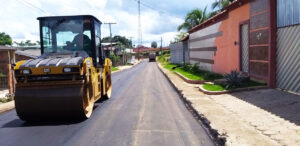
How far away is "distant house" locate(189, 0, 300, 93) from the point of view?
1028 centimetres

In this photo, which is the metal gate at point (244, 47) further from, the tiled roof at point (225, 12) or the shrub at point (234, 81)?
the shrub at point (234, 81)

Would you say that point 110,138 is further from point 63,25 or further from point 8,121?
point 63,25

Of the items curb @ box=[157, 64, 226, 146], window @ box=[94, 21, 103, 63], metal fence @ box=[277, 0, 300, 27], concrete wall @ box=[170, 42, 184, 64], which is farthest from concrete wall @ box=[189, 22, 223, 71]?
curb @ box=[157, 64, 226, 146]

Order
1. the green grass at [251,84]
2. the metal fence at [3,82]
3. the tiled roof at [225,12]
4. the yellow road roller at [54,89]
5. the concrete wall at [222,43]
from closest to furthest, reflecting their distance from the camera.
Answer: the yellow road roller at [54,89] < the green grass at [251,84] < the tiled roof at [225,12] < the concrete wall at [222,43] < the metal fence at [3,82]

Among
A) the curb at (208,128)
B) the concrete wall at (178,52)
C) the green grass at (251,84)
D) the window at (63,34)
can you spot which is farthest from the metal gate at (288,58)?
the concrete wall at (178,52)

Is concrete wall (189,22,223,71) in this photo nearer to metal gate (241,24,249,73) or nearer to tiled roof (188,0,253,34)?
tiled roof (188,0,253,34)

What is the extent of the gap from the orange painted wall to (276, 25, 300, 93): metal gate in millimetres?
3753

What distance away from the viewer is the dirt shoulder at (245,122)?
19.8ft

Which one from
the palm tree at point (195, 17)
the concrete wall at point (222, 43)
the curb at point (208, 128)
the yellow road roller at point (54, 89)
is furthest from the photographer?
the palm tree at point (195, 17)

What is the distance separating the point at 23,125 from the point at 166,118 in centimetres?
395

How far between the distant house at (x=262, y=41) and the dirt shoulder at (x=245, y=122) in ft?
3.76

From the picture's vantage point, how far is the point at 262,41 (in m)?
Result: 12.5

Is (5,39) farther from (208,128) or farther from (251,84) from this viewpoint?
(208,128)

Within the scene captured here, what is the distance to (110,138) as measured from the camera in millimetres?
6758
